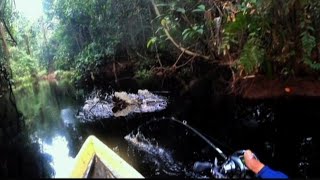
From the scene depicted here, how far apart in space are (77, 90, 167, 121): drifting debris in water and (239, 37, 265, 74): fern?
84.0 inches

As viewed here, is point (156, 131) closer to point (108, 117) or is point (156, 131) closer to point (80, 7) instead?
point (108, 117)

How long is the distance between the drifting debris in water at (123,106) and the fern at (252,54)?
2.13 metres

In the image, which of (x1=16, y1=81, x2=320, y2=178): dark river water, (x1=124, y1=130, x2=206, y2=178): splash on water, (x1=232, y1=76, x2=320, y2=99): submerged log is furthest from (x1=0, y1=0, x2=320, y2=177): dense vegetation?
(x1=124, y1=130, x2=206, y2=178): splash on water

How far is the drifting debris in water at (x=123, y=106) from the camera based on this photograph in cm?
811

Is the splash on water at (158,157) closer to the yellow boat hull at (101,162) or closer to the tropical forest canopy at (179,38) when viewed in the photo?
the yellow boat hull at (101,162)

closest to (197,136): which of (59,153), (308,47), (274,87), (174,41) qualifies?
(59,153)

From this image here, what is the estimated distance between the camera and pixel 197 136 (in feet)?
18.5

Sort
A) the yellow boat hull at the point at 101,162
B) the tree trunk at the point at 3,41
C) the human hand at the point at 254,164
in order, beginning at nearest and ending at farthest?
the human hand at the point at 254,164 < the yellow boat hull at the point at 101,162 < the tree trunk at the point at 3,41

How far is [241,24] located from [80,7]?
12867 mm

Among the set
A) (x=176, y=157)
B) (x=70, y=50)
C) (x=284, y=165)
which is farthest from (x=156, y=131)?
(x=70, y=50)

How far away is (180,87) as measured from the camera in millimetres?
11180

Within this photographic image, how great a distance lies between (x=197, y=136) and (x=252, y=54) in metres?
2.86

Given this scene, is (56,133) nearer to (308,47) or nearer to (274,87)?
(274,87)

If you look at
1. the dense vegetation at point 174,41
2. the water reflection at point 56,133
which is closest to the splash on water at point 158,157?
the water reflection at point 56,133
